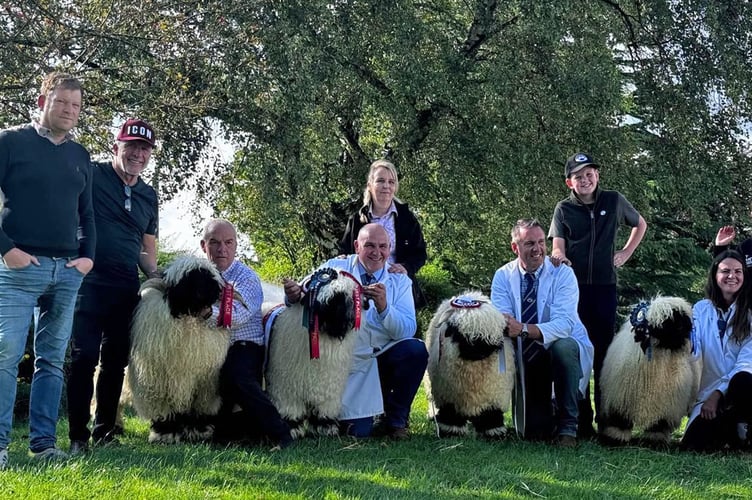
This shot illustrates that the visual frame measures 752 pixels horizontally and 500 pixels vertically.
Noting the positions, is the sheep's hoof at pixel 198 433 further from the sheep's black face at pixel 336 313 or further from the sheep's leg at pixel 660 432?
the sheep's leg at pixel 660 432

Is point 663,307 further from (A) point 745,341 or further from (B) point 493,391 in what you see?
(B) point 493,391

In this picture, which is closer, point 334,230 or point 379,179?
point 379,179

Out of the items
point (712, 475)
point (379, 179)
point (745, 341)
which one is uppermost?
point (379, 179)

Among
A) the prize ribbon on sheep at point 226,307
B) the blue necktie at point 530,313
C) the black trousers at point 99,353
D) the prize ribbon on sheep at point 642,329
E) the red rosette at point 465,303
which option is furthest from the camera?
the blue necktie at point 530,313

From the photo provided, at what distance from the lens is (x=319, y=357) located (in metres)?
6.10

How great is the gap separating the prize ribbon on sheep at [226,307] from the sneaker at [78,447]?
1221 millimetres

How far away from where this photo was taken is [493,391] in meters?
6.35

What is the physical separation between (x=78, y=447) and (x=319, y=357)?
1.78 meters

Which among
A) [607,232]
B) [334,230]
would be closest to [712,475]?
[607,232]

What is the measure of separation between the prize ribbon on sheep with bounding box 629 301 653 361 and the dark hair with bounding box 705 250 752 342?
0.68 metres

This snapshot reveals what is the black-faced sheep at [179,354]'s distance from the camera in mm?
5805

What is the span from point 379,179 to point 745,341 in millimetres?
3220

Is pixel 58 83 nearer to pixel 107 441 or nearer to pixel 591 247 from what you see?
pixel 107 441

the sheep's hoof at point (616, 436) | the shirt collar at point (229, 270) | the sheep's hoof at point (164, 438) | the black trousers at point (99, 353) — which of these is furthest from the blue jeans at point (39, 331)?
the sheep's hoof at point (616, 436)
